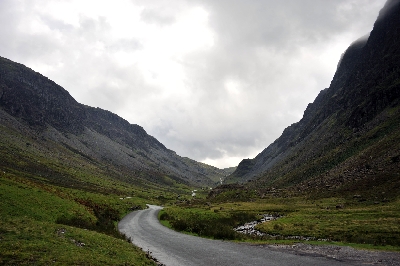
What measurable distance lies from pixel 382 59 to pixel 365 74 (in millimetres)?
19721

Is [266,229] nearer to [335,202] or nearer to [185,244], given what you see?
[185,244]

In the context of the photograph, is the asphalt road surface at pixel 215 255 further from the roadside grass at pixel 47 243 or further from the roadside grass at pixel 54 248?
the roadside grass at pixel 54 248

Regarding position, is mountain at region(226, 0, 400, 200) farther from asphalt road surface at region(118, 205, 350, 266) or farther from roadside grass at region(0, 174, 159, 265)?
roadside grass at region(0, 174, 159, 265)

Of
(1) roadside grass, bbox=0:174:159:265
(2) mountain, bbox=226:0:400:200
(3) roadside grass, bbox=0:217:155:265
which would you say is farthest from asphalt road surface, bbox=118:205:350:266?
(2) mountain, bbox=226:0:400:200

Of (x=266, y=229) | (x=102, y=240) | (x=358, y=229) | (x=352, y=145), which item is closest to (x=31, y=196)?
(x=102, y=240)

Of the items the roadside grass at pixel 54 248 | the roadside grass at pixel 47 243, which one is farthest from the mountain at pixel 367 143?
the roadside grass at pixel 47 243

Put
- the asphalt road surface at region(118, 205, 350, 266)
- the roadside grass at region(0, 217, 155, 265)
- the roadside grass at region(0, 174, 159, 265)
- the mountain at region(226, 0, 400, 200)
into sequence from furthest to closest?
the mountain at region(226, 0, 400, 200), the asphalt road surface at region(118, 205, 350, 266), the roadside grass at region(0, 174, 159, 265), the roadside grass at region(0, 217, 155, 265)

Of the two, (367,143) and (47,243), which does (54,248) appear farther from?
(367,143)

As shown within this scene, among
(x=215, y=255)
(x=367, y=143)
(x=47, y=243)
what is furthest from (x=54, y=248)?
(x=367, y=143)

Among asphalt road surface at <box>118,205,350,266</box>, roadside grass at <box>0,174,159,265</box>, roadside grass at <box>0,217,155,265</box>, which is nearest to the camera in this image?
roadside grass at <box>0,217,155,265</box>

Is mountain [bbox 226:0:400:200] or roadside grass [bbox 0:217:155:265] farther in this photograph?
mountain [bbox 226:0:400:200]

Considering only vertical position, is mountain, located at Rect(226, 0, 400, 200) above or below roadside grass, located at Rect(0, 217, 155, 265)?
above

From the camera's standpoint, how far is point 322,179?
116875 mm

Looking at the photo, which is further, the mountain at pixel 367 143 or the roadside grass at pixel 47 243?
the mountain at pixel 367 143
